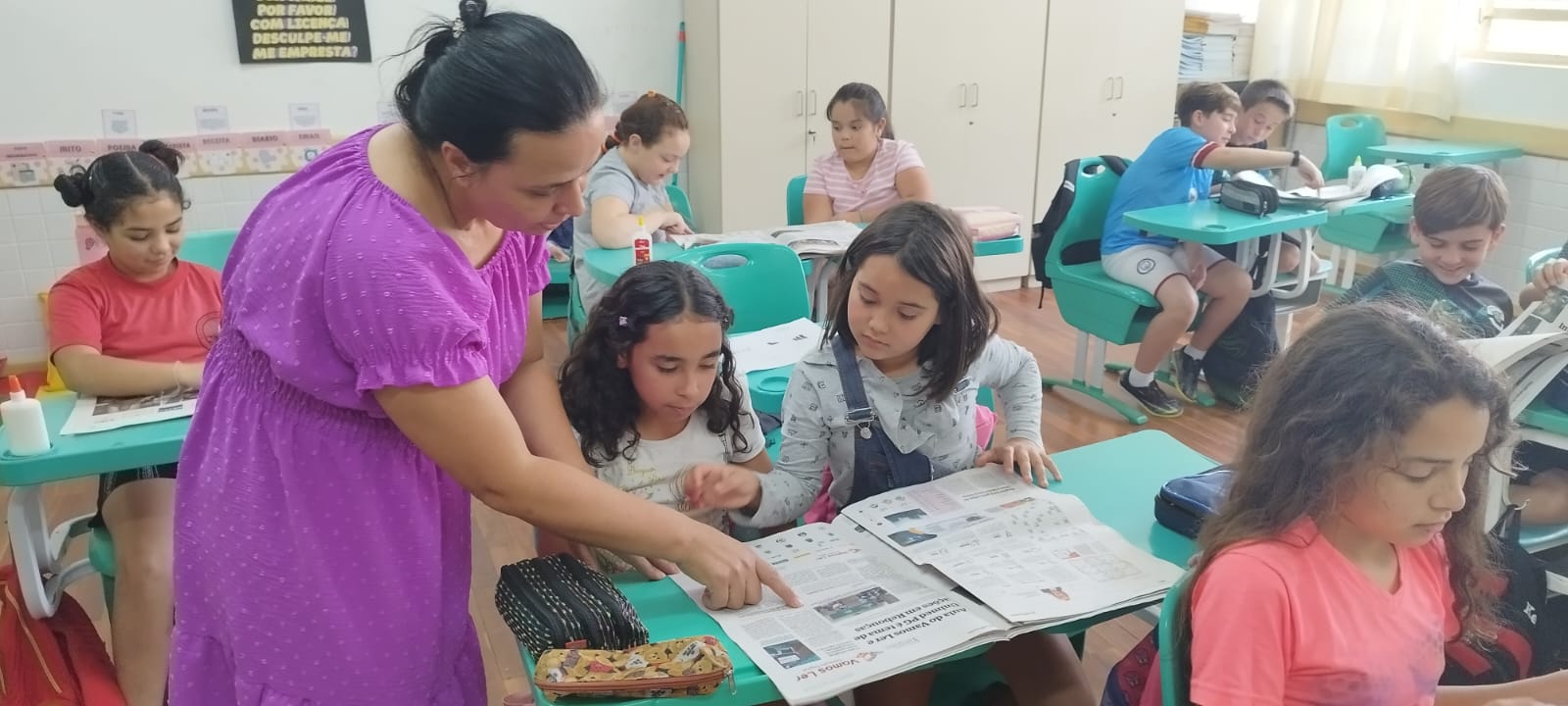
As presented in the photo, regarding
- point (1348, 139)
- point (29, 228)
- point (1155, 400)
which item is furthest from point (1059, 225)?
point (29, 228)

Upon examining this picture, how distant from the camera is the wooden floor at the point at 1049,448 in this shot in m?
2.41

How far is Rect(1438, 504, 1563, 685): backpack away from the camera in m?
1.62

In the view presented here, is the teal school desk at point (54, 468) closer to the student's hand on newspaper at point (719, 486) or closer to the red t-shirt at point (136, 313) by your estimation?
the red t-shirt at point (136, 313)

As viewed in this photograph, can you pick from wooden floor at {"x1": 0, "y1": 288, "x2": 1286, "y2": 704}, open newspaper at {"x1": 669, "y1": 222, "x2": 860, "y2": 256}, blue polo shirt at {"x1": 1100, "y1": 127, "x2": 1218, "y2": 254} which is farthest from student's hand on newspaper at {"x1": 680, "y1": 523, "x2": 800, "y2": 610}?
blue polo shirt at {"x1": 1100, "y1": 127, "x2": 1218, "y2": 254}

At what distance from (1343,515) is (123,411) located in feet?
6.54

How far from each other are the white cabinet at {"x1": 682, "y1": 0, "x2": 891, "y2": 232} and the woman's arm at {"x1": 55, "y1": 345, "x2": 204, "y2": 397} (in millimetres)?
3042

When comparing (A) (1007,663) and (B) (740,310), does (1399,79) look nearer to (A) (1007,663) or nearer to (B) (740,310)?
(B) (740,310)

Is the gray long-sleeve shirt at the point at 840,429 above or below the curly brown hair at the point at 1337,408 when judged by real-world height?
below

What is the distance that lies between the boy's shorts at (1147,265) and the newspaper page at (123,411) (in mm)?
2925

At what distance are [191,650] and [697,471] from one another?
2.27 feet

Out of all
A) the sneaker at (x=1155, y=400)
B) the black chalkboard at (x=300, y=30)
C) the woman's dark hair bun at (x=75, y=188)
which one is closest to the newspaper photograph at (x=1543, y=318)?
the sneaker at (x=1155, y=400)

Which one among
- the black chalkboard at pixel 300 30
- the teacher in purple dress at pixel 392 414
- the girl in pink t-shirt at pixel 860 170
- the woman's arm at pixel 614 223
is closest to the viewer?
the teacher in purple dress at pixel 392 414

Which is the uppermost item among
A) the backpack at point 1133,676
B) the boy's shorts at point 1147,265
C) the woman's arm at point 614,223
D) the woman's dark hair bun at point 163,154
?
the woman's dark hair bun at point 163,154

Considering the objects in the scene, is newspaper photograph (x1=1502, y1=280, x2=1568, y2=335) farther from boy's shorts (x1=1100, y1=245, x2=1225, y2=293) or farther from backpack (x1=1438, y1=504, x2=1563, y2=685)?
boy's shorts (x1=1100, y1=245, x2=1225, y2=293)
